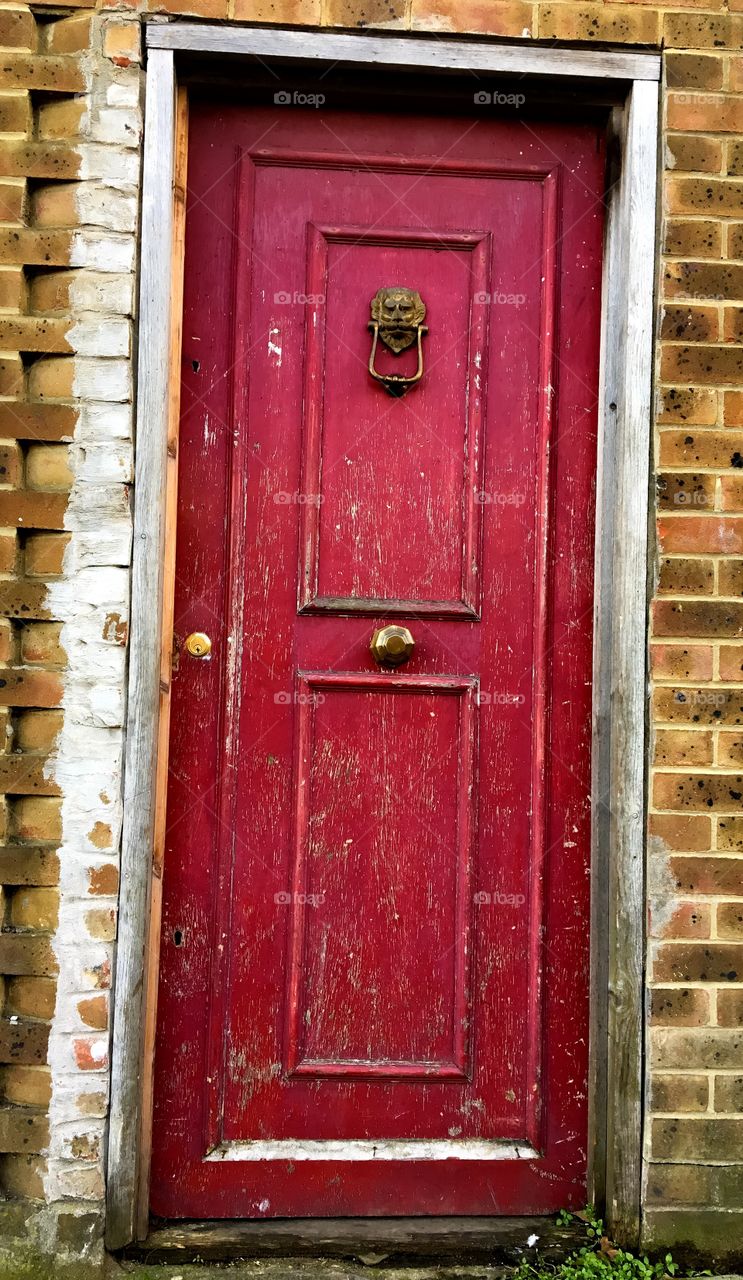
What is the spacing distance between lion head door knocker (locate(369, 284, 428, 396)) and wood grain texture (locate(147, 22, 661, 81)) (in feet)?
1.63

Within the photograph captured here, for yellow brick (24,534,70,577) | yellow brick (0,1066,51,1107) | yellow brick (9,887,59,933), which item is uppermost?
yellow brick (24,534,70,577)

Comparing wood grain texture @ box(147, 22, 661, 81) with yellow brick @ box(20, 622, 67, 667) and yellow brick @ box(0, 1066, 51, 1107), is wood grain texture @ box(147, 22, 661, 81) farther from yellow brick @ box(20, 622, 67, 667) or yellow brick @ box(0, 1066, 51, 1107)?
yellow brick @ box(0, 1066, 51, 1107)

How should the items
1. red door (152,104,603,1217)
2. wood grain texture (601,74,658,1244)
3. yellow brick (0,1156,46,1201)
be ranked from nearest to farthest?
yellow brick (0,1156,46,1201) < wood grain texture (601,74,658,1244) < red door (152,104,603,1217)

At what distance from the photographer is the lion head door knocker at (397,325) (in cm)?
247

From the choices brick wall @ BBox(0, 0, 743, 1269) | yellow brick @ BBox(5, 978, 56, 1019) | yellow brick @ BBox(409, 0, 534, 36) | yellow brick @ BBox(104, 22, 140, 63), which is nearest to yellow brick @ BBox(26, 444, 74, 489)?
brick wall @ BBox(0, 0, 743, 1269)

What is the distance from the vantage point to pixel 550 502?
2.53 m

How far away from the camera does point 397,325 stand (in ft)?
8.10

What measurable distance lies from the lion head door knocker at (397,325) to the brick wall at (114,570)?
0.56 metres

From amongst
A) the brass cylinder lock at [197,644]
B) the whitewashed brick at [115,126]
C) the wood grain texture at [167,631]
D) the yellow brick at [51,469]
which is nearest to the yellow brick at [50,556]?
the yellow brick at [51,469]

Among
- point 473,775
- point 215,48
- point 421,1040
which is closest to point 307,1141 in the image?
point 421,1040

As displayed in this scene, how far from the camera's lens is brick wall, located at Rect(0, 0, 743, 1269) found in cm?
227

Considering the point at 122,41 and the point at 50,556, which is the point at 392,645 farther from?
the point at 122,41

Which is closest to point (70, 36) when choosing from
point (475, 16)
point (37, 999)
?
point (475, 16)

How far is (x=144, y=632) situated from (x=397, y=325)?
0.92 metres
